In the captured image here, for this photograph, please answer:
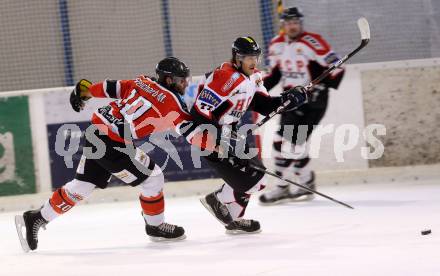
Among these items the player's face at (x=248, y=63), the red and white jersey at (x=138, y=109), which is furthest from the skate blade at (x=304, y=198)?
the red and white jersey at (x=138, y=109)

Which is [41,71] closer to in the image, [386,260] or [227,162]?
[227,162]

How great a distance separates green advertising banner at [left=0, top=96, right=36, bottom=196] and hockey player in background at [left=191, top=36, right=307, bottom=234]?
2.38 meters

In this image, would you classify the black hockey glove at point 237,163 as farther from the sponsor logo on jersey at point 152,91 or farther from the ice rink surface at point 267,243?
the sponsor logo on jersey at point 152,91

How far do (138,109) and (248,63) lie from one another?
64 cm

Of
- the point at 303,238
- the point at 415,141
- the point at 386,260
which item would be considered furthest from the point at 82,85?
the point at 415,141

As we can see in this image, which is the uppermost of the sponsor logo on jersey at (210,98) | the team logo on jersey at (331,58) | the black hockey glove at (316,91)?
the team logo on jersey at (331,58)

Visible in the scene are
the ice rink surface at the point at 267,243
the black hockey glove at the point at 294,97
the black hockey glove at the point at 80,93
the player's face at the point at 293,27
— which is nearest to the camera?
the ice rink surface at the point at 267,243

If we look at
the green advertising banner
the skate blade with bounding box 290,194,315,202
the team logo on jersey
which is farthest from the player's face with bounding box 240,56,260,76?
the green advertising banner

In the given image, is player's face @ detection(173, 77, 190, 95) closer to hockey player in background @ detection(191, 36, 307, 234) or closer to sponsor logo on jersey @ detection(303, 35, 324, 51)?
hockey player in background @ detection(191, 36, 307, 234)

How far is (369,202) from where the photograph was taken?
4949 mm

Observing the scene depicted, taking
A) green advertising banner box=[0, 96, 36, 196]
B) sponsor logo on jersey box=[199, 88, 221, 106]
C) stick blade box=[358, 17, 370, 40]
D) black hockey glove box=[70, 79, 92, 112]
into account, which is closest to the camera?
sponsor logo on jersey box=[199, 88, 221, 106]

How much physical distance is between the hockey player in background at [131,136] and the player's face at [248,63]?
0.34m

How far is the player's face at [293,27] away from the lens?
5.23 meters

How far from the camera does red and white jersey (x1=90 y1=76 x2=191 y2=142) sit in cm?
373
